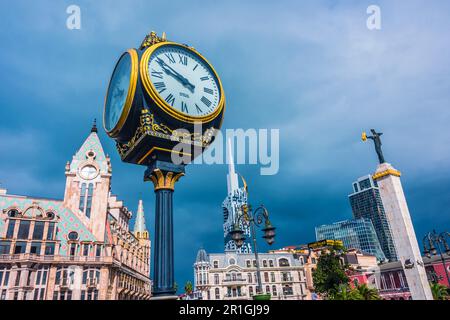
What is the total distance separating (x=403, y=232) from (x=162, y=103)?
13392 mm

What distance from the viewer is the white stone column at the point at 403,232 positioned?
536 inches

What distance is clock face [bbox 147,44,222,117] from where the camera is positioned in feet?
27.8

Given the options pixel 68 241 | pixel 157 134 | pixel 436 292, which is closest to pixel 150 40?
pixel 157 134

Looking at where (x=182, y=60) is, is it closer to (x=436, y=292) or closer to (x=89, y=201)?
(x=436, y=292)

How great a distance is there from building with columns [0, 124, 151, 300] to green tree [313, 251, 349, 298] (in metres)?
26.7

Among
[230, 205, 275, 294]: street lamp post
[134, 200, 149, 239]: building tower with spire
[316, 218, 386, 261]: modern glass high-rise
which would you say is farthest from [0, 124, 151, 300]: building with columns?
[316, 218, 386, 261]: modern glass high-rise

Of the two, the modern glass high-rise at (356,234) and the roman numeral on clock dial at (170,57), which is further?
the modern glass high-rise at (356,234)

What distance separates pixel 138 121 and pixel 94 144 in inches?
1274

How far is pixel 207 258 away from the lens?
5450cm

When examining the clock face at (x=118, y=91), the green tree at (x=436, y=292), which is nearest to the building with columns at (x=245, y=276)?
the green tree at (x=436, y=292)

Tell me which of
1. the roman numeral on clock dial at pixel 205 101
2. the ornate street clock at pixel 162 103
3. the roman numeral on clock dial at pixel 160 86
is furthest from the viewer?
the roman numeral on clock dial at pixel 205 101

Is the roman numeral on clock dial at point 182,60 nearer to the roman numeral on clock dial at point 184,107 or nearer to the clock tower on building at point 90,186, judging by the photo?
the roman numeral on clock dial at point 184,107
